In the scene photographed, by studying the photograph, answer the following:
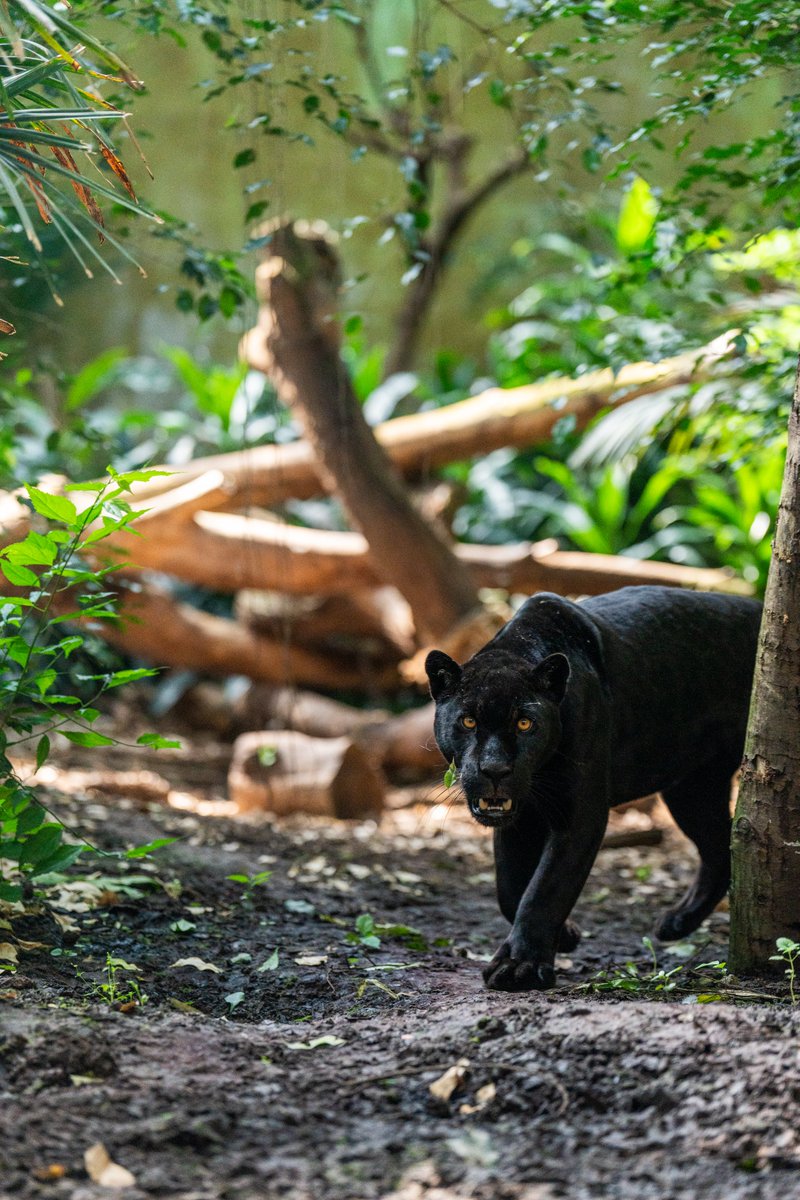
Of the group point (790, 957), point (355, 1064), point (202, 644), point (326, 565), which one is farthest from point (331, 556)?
point (355, 1064)

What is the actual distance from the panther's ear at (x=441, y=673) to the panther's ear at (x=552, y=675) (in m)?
0.25

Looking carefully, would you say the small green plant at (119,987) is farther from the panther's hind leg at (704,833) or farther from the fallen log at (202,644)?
the fallen log at (202,644)

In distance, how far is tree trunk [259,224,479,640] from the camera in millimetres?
7102

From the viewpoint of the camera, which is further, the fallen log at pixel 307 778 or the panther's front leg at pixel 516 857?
the fallen log at pixel 307 778

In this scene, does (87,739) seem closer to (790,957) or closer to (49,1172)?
(49,1172)

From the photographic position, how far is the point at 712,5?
12.7ft

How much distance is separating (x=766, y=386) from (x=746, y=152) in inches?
43.0

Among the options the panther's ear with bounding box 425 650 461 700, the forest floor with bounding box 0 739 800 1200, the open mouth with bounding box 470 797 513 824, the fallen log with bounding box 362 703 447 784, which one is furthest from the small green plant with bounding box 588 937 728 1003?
the fallen log with bounding box 362 703 447 784

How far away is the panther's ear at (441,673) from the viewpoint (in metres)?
3.43

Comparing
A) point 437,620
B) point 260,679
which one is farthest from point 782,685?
point 260,679

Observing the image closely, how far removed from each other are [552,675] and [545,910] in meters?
0.69

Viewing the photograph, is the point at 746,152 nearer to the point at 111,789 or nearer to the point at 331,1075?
the point at 331,1075

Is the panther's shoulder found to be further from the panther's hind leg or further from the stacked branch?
the stacked branch

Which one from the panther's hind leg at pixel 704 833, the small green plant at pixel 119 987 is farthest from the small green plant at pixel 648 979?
the small green plant at pixel 119 987
